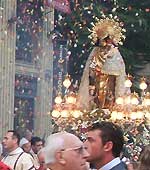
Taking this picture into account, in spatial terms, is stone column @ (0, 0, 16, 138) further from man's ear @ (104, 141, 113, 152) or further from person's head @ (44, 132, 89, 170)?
person's head @ (44, 132, 89, 170)

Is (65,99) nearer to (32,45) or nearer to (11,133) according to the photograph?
(11,133)

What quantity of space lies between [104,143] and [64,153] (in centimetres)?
106

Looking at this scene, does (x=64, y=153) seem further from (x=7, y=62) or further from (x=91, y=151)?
(x=7, y=62)

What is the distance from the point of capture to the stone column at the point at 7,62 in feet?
54.6

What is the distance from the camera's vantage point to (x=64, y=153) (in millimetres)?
4199

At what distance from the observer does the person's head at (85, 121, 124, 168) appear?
5.21 meters

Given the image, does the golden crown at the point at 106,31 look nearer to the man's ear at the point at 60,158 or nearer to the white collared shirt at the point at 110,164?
the white collared shirt at the point at 110,164

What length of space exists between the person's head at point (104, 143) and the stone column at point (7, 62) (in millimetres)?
11264

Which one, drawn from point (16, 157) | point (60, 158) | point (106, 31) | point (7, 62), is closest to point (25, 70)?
point (7, 62)

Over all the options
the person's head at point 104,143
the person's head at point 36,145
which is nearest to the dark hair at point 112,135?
the person's head at point 104,143

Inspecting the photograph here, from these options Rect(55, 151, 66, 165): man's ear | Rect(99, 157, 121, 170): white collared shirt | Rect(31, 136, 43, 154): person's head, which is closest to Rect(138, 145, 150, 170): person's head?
Rect(55, 151, 66, 165): man's ear

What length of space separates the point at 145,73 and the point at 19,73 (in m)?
10.4

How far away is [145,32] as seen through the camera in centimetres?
2359

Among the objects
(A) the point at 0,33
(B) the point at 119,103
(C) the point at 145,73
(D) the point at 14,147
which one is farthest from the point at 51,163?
(C) the point at 145,73
